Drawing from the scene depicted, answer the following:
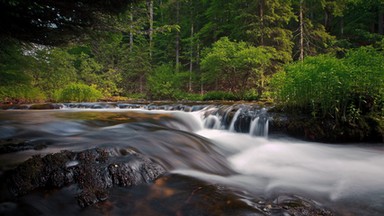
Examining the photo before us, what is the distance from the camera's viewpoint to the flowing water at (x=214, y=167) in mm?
2787

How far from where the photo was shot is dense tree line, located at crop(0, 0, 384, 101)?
4191 mm

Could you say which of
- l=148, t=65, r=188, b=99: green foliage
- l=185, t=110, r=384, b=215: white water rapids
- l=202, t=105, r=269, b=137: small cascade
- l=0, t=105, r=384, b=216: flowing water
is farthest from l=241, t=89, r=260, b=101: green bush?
l=185, t=110, r=384, b=215: white water rapids

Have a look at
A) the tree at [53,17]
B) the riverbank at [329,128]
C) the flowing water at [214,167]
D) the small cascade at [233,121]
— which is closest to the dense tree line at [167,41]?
the tree at [53,17]

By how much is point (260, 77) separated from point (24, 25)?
12.8 metres

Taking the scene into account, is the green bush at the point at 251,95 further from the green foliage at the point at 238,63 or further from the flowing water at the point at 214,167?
the flowing water at the point at 214,167

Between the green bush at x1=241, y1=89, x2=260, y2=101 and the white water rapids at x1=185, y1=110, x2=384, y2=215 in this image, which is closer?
the white water rapids at x1=185, y1=110, x2=384, y2=215

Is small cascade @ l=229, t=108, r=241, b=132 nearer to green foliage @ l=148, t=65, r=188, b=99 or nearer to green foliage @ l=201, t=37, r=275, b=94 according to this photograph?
green foliage @ l=201, t=37, r=275, b=94

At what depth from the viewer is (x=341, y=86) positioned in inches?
246

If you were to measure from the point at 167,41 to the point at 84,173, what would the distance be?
24.6 metres

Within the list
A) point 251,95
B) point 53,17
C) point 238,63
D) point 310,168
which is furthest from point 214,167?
point 238,63

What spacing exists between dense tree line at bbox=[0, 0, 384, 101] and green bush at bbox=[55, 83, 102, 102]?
6.4 inches

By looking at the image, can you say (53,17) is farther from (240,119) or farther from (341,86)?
(341,86)

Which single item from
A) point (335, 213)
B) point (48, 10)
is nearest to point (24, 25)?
point (48, 10)

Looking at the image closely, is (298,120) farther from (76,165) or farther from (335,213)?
(76,165)
